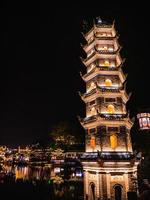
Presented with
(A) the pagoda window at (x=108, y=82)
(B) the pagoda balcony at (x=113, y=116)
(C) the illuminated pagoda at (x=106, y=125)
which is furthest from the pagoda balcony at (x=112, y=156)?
(A) the pagoda window at (x=108, y=82)

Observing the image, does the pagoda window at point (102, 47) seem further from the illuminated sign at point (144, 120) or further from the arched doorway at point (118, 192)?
the arched doorway at point (118, 192)

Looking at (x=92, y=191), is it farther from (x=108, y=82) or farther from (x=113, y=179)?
(x=108, y=82)

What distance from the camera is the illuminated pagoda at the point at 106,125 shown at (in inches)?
685

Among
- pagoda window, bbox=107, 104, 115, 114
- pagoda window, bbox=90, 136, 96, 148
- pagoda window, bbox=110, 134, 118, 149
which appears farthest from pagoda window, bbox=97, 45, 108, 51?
pagoda window, bbox=90, 136, 96, 148

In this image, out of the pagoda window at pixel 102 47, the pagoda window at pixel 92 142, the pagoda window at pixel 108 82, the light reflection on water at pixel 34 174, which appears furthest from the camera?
the light reflection on water at pixel 34 174

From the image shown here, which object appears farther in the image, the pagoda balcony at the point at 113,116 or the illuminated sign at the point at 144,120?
the illuminated sign at the point at 144,120

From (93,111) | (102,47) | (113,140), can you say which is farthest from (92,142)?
(102,47)

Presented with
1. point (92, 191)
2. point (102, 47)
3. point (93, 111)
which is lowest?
point (92, 191)

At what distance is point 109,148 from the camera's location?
18.3 metres

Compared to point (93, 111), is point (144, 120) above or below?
below

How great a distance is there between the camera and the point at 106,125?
18.8 m

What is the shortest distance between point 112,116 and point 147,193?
7.01 meters

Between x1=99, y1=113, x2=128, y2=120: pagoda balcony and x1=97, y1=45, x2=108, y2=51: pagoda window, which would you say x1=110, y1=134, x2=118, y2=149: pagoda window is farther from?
x1=97, y1=45, x2=108, y2=51: pagoda window

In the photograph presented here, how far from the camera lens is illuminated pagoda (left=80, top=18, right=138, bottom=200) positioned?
1741 centimetres
